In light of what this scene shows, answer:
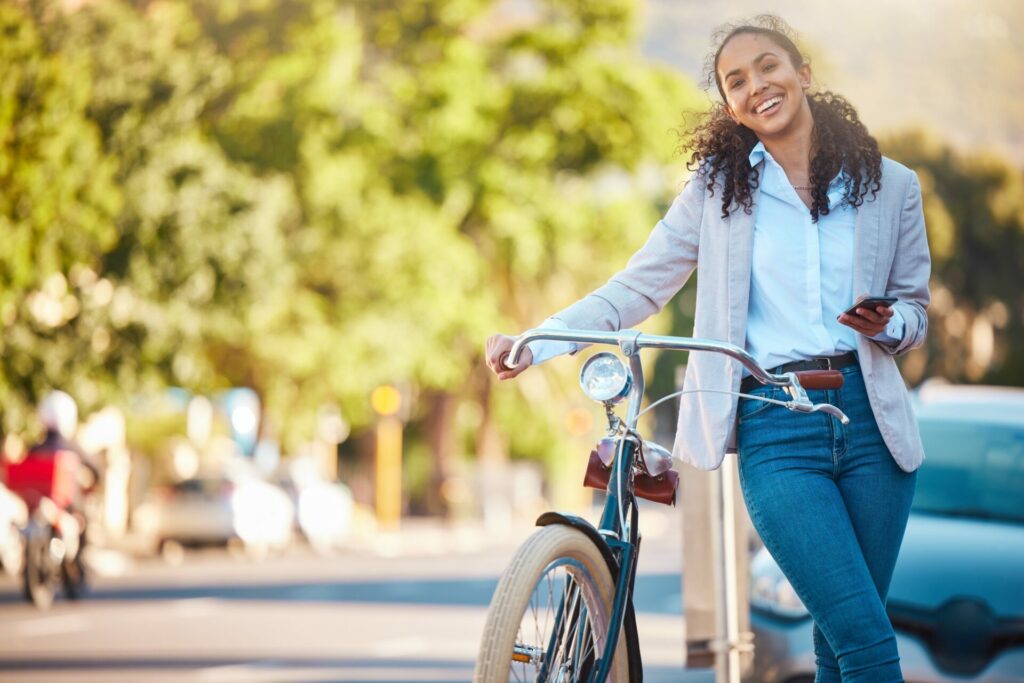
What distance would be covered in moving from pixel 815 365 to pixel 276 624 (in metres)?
10.6

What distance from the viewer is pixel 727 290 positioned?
3836mm

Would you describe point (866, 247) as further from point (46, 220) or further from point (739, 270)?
point (46, 220)

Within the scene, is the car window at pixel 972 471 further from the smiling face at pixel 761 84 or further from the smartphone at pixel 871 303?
the smartphone at pixel 871 303

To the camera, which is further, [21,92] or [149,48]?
[149,48]

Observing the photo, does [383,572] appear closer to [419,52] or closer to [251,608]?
[251,608]

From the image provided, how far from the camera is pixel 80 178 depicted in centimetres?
1967

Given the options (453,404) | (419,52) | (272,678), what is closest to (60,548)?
(272,678)

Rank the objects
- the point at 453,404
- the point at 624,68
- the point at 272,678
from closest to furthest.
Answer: the point at 272,678
the point at 624,68
the point at 453,404

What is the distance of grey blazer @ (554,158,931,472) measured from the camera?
3.80 meters

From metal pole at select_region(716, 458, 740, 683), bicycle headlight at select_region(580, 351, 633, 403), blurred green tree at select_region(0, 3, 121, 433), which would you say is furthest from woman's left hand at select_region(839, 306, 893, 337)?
blurred green tree at select_region(0, 3, 121, 433)

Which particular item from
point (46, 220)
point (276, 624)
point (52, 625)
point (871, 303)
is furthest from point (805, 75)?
point (46, 220)

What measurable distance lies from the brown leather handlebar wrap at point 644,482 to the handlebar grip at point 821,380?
1.27 feet

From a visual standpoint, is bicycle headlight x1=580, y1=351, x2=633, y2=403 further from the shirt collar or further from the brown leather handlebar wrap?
the shirt collar

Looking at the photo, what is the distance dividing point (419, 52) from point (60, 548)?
16.4 metres
